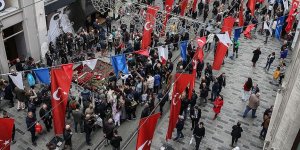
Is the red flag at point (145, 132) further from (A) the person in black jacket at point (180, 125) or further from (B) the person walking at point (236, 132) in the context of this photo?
(B) the person walking at point (236, 132)

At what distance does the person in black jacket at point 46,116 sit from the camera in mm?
16531

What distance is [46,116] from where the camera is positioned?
17.0 m

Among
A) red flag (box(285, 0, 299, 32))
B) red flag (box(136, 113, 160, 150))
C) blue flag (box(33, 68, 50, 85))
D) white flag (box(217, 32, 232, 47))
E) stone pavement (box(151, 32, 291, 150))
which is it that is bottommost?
stone pavement (box(151, 32, 291, 150))

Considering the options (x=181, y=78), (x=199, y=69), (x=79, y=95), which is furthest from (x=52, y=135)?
(x=199, y=69)

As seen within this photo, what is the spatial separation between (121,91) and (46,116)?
388 centimetres

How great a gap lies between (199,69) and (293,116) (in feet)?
36.8

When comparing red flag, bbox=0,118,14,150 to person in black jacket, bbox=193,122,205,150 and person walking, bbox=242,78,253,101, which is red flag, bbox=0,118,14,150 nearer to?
person in black jacket, bbox=193,122,205,150

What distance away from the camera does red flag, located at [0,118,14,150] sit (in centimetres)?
1283

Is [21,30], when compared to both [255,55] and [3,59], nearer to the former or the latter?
A: [3,59]

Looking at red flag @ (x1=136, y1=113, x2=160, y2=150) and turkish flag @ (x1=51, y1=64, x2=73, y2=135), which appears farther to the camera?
turkish flag @ (x1=51, y1=64, x2=73, y2=135)

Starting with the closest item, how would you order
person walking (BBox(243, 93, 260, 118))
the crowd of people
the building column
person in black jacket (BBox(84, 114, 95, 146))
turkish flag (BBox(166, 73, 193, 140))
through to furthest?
turkish flag (BBox(166, 73, 193, 140)) < person in black jacket (BBox(84, 114, 95, 146)) < the crowd of people < person walking (BBox(243, 93, 260, 118)) < the building column

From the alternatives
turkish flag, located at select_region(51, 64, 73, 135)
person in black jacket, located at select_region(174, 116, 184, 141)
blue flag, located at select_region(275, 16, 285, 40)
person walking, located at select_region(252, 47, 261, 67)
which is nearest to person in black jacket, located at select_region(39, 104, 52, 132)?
turkish flag, located at select_region(51, 64, 73, 135)

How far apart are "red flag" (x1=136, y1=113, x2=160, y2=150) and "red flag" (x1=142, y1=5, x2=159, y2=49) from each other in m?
10.7

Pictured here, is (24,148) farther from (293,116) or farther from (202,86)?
(293,116)
